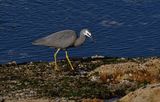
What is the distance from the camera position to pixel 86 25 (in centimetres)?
7869

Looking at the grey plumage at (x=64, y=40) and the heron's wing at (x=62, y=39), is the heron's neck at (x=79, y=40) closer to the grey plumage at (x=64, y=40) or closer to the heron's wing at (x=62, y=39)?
the grey plumage at (x=64, y=40)

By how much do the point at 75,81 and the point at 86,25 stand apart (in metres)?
45.5

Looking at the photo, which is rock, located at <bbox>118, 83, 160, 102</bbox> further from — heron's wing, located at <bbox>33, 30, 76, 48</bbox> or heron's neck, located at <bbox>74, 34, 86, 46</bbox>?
heron's neck, located at <bbox>74, 34, 86, 46</bbox>

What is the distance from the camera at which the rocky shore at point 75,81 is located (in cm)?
2972

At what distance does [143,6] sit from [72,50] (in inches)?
709

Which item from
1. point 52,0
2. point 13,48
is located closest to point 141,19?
point 52,0

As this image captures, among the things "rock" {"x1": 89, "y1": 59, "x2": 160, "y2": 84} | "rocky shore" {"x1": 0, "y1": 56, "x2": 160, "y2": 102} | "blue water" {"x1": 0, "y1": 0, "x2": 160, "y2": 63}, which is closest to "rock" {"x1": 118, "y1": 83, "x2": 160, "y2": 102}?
"rocky shore" {"x1": 0, "y1": 56, "x2": 160, "y2": 102}

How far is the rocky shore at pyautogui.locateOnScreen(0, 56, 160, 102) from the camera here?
2972 cm

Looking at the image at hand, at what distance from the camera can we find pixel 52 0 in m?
85.2

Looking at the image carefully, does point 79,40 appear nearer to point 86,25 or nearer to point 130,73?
point 130,73

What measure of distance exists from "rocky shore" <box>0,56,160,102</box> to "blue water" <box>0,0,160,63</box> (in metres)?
31.5

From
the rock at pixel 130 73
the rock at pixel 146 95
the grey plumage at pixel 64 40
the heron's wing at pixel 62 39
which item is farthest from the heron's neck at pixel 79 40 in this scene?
the rock at pixel 146 95

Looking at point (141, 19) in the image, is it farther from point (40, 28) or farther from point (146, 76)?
point (146, 76)

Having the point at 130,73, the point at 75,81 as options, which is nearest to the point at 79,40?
the point at 75,81
